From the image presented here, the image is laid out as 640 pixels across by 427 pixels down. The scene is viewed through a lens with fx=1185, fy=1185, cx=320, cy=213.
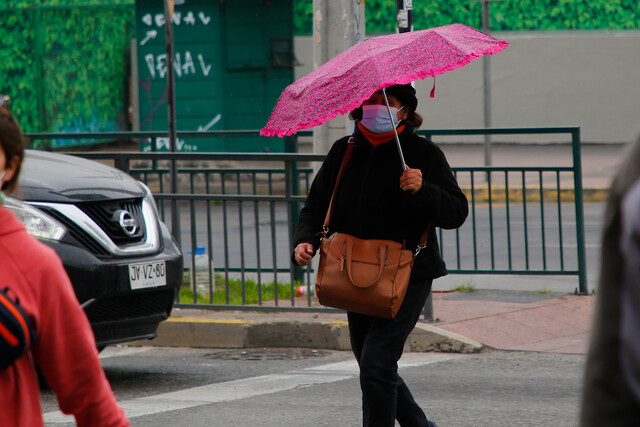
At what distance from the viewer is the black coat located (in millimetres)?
4523

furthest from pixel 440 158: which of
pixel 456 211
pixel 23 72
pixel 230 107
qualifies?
pixel 23 72

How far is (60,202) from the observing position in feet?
20.0

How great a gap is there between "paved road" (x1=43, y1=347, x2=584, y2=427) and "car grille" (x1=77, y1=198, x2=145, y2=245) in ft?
2.81

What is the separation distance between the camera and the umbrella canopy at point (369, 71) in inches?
176

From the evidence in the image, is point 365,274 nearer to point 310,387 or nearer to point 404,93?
point 404,93

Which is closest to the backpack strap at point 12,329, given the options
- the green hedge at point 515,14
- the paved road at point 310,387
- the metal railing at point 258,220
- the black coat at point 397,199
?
the black coat at point 397,199

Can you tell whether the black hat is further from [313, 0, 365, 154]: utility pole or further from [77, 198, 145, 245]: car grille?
[313, 0, 365, 154]: utility pole

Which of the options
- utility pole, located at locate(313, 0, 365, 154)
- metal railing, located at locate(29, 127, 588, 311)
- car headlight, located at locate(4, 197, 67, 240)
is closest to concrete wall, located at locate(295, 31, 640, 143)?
metal railing, located at locate(29, 127, 588, 311)

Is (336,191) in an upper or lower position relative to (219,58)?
lower

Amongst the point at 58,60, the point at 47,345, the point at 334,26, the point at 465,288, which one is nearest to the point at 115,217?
the point at 334,26

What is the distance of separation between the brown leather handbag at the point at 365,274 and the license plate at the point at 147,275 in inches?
76.1

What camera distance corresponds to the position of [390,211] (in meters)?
4.55

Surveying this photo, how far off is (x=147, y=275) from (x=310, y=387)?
1066mm

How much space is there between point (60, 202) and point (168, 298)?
2.83ft
